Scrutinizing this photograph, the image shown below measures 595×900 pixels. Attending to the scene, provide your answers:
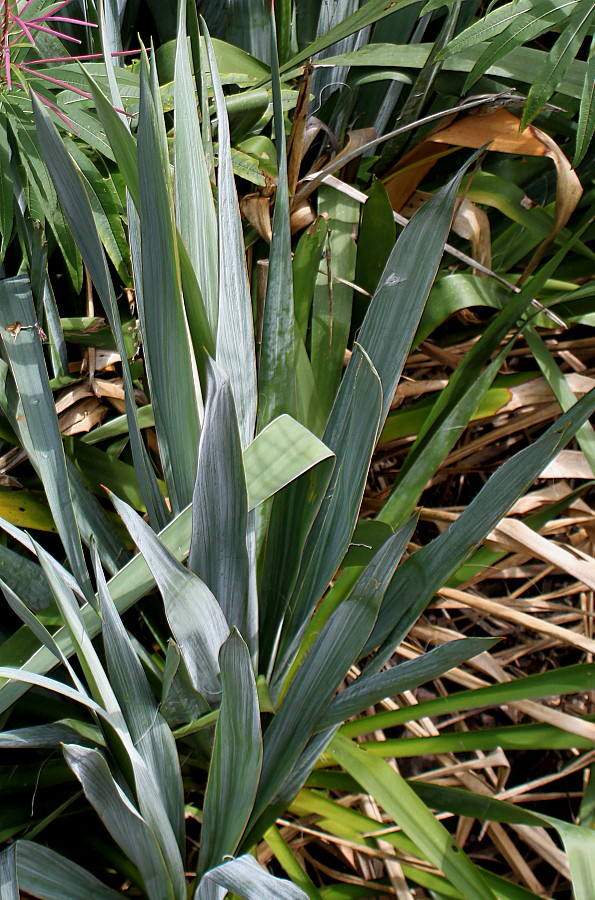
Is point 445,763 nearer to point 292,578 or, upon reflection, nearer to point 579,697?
point 579,697

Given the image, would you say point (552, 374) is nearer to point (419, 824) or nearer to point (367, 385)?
point (367, 385)

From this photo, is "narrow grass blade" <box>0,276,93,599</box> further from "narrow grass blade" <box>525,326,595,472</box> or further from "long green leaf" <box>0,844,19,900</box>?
"narrow grass blade" <box>525,326,595,472</box>

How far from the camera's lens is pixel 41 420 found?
0.57 meters

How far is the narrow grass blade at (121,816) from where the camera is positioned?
438 mm

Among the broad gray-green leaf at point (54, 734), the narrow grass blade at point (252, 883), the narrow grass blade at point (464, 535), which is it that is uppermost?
the narrow grass blade at point (464, 535)

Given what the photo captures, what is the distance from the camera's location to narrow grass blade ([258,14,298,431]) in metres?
0.55

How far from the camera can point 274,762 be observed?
0.55 m

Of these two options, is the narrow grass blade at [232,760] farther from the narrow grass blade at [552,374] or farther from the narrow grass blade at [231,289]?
the narrow grass blade at [552,374]

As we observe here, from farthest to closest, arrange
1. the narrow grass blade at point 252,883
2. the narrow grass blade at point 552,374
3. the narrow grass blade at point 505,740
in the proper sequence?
the narrow grass blade at point 552,374
the narrow grass blade at point 505,740
the narrow grass blade at point 252,883

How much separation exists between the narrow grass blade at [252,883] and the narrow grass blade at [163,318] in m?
0.25

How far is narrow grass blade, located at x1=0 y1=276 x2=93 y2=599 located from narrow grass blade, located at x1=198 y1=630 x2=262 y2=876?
0.14m

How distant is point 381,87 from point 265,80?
0.56 ft

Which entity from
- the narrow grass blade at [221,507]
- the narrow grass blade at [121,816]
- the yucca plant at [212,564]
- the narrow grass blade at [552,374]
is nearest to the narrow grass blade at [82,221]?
the yucca plant at [212,564]

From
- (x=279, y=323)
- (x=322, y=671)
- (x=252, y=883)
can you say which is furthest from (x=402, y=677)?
(x=279, y=323)
